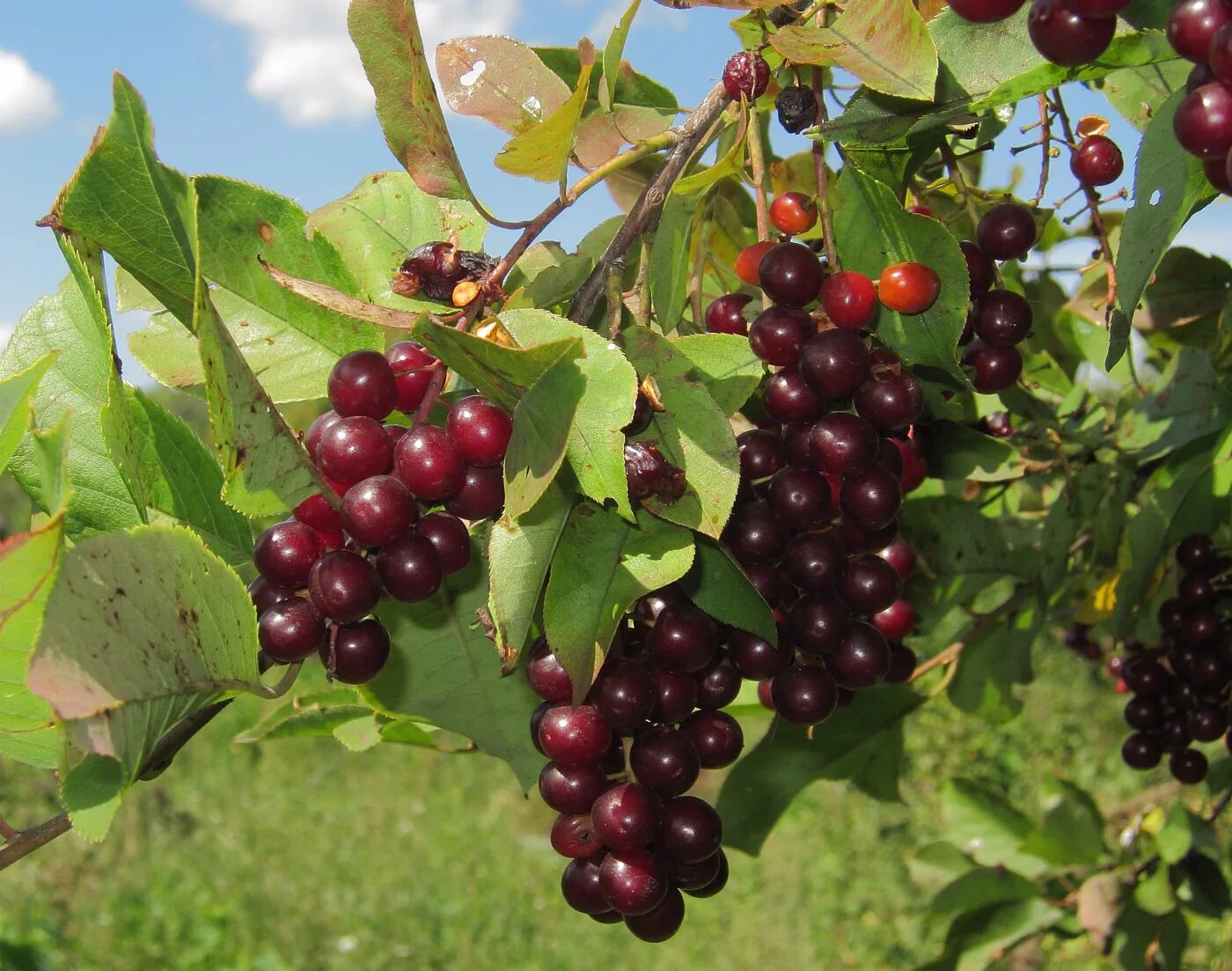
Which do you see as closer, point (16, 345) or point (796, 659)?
point (16, 345)

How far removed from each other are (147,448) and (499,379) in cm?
24

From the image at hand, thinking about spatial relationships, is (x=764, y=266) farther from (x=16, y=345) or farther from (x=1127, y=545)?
(x=1127, y=545)

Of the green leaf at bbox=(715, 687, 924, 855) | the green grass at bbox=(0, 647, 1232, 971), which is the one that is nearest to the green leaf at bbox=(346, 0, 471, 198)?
the green leaf at bbox=(715, 687, 924, 855)

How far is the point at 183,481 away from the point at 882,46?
0.44m

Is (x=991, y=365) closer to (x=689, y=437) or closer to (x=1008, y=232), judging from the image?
(x=1008, y=232)

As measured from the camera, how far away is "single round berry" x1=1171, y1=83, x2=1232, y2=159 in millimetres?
418

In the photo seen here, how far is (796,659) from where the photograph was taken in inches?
28.1

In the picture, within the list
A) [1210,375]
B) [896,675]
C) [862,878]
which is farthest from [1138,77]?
[862,878]

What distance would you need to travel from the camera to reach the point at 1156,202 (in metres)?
0.54

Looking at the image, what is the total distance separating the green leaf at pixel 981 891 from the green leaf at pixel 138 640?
3.83 feet

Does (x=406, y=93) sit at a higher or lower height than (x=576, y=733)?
higher

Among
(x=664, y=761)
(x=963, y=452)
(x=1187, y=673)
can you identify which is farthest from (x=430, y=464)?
(x=1187, y=673)

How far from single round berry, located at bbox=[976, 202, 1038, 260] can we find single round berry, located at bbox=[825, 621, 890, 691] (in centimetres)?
26

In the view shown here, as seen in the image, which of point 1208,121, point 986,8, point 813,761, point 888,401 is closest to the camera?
point 1208,121
